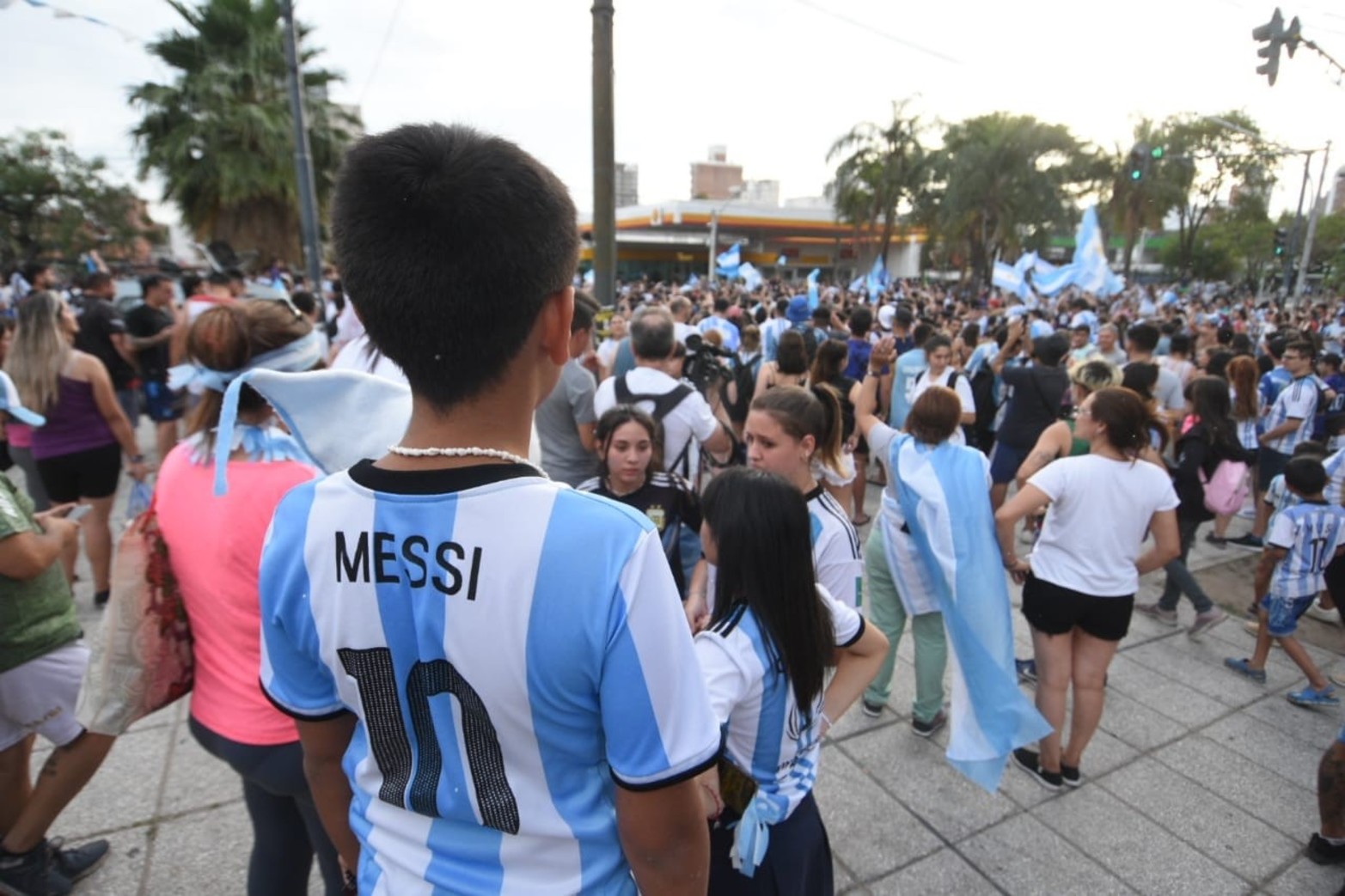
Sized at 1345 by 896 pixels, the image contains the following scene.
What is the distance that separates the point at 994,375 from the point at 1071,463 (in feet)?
15.1

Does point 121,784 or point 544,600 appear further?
point 121,784

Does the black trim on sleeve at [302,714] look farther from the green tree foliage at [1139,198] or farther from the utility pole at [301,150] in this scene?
the green tree foliage at [1139,198]

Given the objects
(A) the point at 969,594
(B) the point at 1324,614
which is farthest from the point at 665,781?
(B) the point at 1324,614

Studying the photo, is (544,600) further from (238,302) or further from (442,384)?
(238,302)

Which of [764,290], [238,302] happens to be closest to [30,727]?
[238,302]

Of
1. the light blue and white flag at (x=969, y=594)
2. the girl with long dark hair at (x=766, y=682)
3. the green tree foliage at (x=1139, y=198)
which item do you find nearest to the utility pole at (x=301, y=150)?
the light blue and white flag at (x=969, y=594)

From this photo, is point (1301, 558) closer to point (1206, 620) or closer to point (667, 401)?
point (1206, 620)

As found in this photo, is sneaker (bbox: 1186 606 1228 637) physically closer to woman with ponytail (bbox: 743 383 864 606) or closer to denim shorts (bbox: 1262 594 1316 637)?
denim shorts (bbox: 1262 594 1316 637)

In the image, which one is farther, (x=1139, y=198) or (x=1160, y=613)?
(x=1139, y=198)

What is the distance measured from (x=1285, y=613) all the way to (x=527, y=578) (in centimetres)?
486

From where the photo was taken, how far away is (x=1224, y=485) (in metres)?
5.06

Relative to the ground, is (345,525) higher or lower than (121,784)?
higher

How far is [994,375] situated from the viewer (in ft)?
24.0

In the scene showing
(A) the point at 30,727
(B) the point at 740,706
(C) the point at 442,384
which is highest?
(C) the point at 442,384
